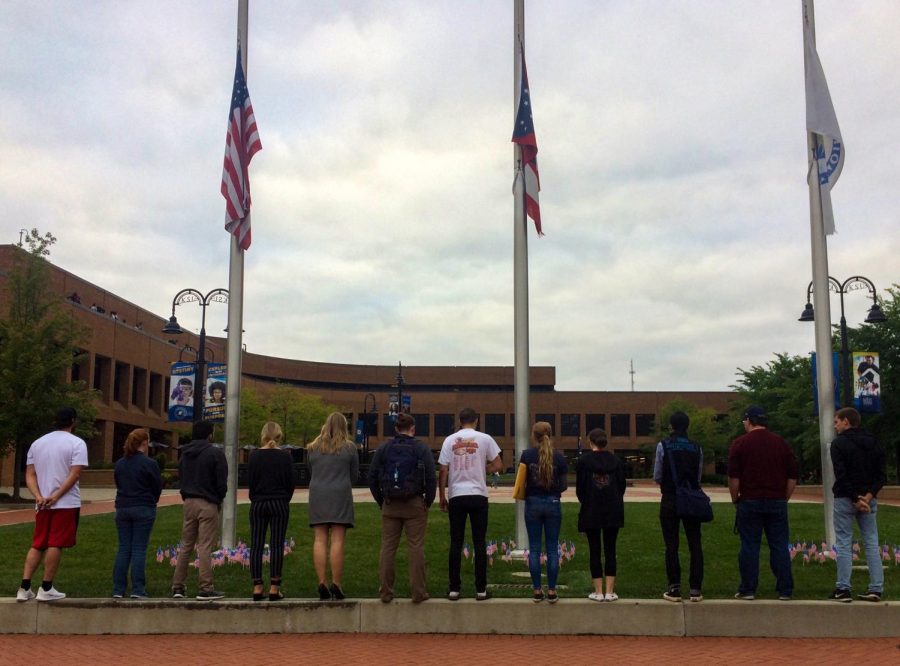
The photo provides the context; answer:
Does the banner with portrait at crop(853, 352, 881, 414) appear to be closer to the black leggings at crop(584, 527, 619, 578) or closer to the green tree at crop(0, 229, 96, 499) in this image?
the black leggings at crop(584, 527, 619, 578)

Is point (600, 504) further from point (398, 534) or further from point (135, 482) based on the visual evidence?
point (135, 482)

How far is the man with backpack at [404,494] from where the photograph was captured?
8.42m

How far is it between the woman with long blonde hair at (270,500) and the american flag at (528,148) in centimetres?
547

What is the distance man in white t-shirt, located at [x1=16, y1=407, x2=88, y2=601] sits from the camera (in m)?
8.56

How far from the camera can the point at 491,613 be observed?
834cm

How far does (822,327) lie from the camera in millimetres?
12359

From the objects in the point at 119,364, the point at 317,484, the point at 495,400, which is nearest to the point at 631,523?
the point at 317,484

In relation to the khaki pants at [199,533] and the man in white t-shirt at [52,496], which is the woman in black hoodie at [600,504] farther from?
the man in white t-shirt at [52,496]

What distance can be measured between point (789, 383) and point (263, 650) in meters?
42.9

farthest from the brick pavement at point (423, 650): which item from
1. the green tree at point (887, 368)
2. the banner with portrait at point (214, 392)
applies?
the green tree at point (887, 368)

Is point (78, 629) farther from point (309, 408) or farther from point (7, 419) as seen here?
point (309, 408)

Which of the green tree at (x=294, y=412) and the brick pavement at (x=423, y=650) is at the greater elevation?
the green tree at (x=294, y=412)

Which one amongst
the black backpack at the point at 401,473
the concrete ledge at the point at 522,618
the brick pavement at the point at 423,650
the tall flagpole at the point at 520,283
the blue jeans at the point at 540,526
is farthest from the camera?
the tall flagpole at the point at 520,283

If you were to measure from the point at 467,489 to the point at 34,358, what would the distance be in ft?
82.7
